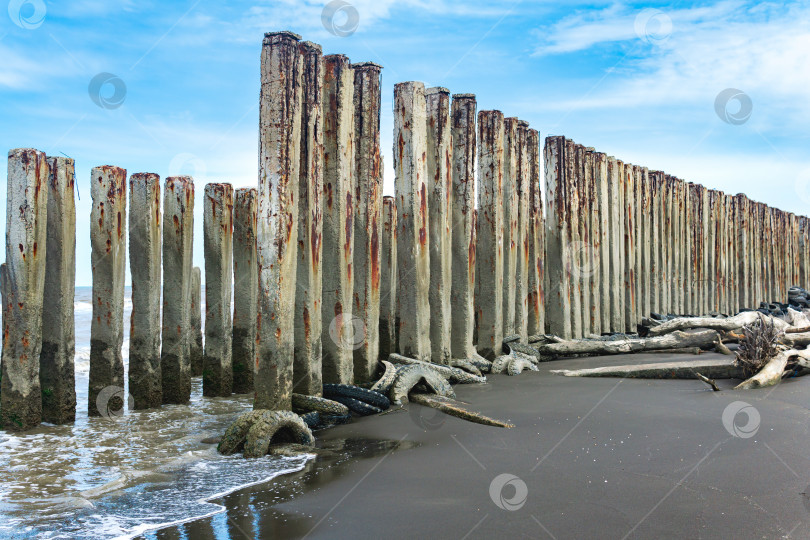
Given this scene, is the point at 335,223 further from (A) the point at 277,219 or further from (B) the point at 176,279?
(B) the point at 176,279

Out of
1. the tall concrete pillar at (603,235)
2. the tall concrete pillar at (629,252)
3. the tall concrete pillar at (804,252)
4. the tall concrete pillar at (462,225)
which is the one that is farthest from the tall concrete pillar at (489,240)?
the tall concrete pillar at (804,252)

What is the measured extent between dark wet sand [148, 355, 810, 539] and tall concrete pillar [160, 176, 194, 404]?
2674mm

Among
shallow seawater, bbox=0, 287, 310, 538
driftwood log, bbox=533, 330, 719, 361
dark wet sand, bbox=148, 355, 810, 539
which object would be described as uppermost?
driftwood log, bbox=533, 330, 719, 361

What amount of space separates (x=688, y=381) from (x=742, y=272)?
1297 centimetres

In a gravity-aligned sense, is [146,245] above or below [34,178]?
below

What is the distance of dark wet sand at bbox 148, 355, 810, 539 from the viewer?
277 centimetres

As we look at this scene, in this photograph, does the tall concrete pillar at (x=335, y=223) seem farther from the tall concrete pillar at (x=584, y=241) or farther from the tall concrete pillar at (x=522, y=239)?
the tall concrete pillar at (x=584, y=241)

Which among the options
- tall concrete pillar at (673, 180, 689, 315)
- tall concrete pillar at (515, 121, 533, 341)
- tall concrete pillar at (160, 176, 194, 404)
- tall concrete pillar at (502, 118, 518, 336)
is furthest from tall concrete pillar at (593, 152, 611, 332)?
tall concrete pillar at (160, 176, 194, 404)

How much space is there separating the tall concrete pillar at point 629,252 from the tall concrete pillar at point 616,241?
191mm

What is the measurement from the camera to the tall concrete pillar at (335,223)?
18.0 ft

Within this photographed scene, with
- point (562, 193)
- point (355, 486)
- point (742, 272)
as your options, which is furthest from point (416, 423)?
point (742, 272)

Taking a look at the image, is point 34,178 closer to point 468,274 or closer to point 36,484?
point 36,484

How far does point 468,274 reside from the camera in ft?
22.6

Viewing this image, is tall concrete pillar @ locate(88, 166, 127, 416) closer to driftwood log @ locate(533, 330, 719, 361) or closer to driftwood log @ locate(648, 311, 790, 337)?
driftwood log @ locate(533, 330, 719, 361)
